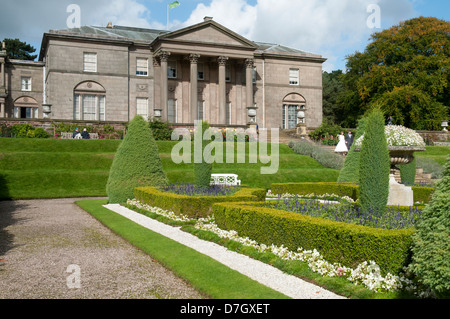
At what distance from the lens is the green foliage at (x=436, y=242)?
4.70 metres

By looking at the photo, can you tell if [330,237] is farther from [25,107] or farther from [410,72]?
[25,107]

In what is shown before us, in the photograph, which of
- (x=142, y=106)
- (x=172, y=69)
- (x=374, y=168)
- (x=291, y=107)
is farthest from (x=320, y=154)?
(x=374, y=168)

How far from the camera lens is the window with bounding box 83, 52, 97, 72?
39.4 m

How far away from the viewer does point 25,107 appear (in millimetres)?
44156

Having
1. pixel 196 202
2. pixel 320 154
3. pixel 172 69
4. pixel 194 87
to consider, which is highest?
pixel 172 69

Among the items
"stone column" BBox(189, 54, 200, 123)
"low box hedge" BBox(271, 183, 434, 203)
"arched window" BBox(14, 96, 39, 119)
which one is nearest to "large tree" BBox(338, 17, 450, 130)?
"stone column" BBox(189, 54, 200, 123)

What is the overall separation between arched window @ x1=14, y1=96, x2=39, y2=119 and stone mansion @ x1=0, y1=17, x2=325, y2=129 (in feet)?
0.32

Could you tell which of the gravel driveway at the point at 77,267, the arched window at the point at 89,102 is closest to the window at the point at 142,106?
the arched window at the point at 89,102

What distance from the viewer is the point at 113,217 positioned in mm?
13172

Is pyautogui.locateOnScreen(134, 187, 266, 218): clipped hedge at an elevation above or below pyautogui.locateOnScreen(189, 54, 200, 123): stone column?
below

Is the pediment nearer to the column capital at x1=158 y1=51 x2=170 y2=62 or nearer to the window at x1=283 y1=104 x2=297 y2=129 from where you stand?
the column capital at x1=158 y1=51 x2=170 y2=62

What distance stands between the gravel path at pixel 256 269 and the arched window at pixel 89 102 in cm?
3067

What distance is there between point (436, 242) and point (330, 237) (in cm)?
243

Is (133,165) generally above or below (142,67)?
below
